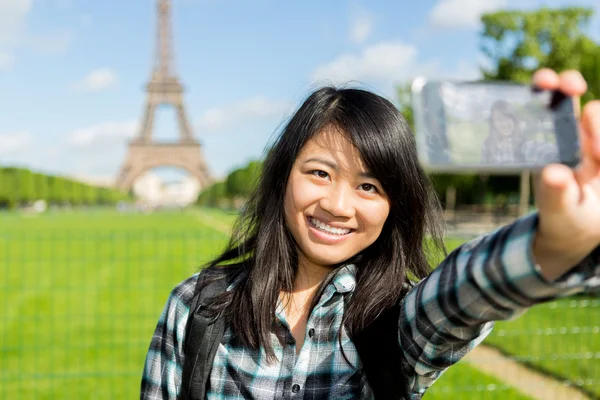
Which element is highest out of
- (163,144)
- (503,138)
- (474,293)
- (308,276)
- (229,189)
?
(503,138)

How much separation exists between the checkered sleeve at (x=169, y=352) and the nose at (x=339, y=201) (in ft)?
1.35

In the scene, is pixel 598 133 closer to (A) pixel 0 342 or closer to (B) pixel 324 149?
(B) pixel 324 149

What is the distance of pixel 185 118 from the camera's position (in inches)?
2569

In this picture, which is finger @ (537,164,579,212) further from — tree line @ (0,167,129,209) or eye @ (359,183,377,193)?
tree line @ (0,167,129,209)

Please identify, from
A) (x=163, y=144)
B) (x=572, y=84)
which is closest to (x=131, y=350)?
(x=572, y=84)

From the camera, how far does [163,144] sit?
220ft

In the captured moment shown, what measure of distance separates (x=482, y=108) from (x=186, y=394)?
0.94 m

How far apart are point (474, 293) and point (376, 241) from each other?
0.58 meters

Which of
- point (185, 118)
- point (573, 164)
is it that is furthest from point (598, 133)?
point (185, 118)

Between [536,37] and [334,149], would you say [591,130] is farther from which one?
[536,37]

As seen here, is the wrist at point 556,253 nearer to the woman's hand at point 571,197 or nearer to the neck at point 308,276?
the woman's hand at point 571,197

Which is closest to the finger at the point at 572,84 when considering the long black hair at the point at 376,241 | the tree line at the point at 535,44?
the long black hair at the point at 376,241

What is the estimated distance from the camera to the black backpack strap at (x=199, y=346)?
4.84 ft

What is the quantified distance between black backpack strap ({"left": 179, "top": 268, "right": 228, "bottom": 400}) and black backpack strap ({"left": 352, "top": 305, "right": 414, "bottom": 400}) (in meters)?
0.33
